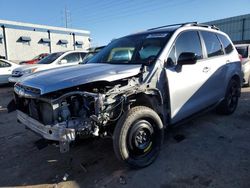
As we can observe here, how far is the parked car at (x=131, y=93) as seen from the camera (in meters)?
2.84

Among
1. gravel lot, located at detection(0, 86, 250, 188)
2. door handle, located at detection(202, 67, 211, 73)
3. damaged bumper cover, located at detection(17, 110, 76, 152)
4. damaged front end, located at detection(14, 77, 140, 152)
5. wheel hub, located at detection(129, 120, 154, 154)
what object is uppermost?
door handle, located at detection(202, 67, 211, 73)

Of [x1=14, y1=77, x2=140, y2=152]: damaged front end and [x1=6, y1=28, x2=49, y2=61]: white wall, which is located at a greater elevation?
[x1=6, y1=28, x2=49, y2=61]: white wall

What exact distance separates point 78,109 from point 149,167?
1.32 metres

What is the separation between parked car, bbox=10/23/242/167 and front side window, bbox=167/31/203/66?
0.02 m

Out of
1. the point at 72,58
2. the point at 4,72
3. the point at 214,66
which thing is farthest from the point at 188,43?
the point at 4,72

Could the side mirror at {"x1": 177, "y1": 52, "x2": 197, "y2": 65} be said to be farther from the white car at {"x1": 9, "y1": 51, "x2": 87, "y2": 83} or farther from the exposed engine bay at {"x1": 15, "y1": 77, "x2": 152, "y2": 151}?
the white car at {"x1": 9, "y1": 51, "x2": 87, "y2": 83}

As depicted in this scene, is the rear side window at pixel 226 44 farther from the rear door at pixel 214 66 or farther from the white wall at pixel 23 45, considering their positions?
the white wall at pixel 23 45

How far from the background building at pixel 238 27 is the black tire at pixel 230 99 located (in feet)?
89.1

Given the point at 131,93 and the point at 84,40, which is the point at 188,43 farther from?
the point at 84,40

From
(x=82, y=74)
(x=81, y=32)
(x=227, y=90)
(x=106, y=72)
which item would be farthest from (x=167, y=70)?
(x=81, y=32)

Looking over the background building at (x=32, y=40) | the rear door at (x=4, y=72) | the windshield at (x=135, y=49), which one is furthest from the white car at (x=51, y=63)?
the background building at (x=32, y=40)

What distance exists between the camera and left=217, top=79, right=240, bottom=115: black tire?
537 cm

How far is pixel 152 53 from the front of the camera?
3.66 m

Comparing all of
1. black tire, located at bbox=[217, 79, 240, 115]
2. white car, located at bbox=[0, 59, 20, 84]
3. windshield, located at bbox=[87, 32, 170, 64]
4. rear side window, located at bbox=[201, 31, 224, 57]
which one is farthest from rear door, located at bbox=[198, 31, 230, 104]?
white car, located at bbox=[0, 59, 20, 84]
